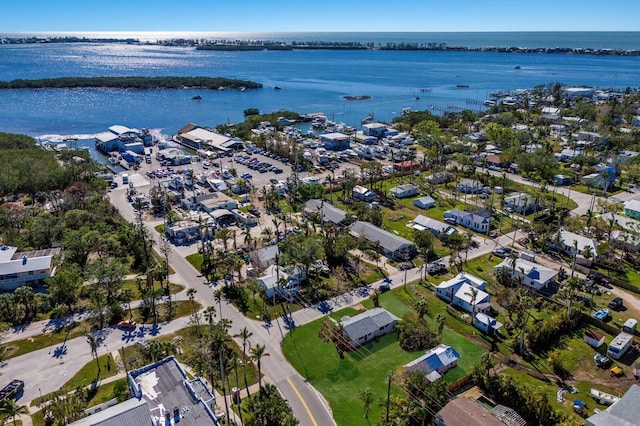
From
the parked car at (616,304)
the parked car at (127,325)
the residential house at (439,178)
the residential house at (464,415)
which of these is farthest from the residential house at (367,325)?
the residential house at (439,178)

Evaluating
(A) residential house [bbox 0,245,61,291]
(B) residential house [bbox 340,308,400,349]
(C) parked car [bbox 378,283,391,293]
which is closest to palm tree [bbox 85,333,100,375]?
(A) residential house [bbox 0,245,61,291]

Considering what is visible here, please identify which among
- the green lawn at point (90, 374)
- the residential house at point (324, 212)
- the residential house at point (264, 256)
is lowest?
the green lawn at point (90, 374)

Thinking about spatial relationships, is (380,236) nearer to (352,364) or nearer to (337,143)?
(352,364)

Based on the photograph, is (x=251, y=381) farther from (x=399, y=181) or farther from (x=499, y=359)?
(x=399, y=181)

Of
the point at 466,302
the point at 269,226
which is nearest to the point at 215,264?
the point at 269,226

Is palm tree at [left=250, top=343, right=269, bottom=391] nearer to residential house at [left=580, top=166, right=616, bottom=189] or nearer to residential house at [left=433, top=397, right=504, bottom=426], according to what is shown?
residential house at [left=433, top=397, right=504, bottom=426]

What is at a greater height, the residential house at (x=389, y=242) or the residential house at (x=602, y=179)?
the residential house at (x=602, y=179)

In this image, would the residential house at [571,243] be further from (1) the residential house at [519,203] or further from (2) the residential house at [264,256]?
(2) the residential house at [264,256]
